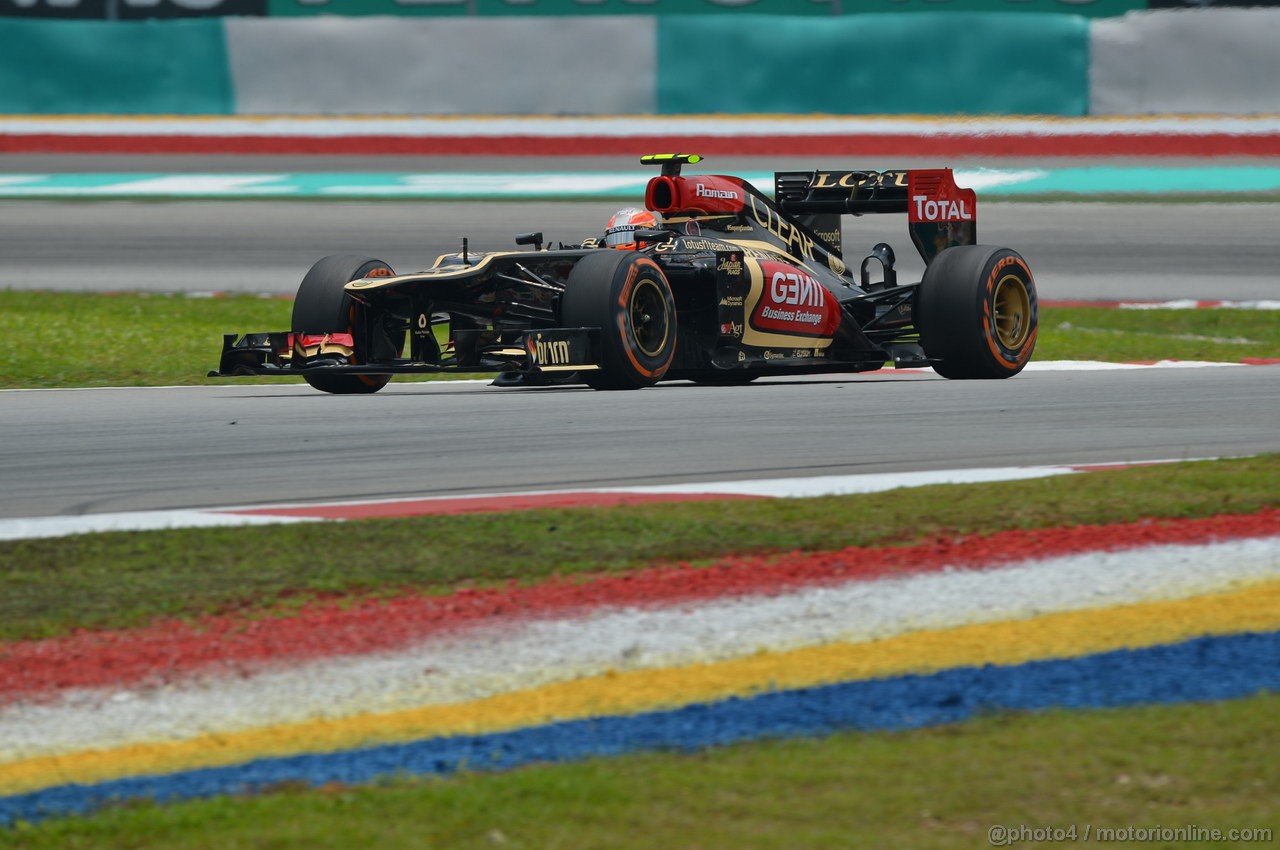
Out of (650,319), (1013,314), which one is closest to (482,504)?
(650,319)

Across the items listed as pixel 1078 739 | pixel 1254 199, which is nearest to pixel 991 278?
pixel 1078 739

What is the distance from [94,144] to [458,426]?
17592mm

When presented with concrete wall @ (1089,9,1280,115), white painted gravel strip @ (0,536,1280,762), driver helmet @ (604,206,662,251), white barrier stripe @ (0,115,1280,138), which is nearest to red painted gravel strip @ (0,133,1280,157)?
white barrier stripe @ (0,115,1280,138)

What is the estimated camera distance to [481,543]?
261 inches

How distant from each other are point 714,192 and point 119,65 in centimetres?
1575

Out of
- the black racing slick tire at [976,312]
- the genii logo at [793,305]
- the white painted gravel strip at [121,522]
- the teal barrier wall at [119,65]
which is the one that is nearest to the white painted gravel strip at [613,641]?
the white painted gravel strip at [121,522]

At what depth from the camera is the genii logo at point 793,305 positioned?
462 inches

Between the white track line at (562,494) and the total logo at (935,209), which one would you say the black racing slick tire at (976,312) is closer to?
the total logo at (935,209)

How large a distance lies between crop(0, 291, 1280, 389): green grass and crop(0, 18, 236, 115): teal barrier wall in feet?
24.3

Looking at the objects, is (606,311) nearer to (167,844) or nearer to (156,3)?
(167,844)

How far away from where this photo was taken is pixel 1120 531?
6.82m

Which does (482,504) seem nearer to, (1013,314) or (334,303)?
(334,303)

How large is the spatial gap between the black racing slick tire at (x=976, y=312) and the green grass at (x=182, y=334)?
2393mm

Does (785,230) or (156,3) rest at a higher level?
→ (156,3)
